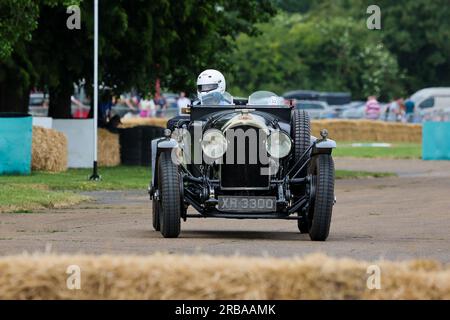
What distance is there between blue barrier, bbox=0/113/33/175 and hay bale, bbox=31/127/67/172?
140 centimetres

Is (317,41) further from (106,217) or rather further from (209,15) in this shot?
(106,217)

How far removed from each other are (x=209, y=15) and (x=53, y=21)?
3.97 m

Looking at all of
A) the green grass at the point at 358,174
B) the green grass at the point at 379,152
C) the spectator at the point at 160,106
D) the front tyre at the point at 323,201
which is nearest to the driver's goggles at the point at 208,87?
the front tyre at the point at 323,201

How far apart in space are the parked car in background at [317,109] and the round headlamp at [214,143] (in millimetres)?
53015

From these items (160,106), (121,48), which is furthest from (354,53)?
(121,48)

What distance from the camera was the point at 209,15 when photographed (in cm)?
3369

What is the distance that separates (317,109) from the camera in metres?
72.6

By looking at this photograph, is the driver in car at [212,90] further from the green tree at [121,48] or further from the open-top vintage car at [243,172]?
the green tree at [121,48]

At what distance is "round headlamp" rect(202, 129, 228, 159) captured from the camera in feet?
47.3

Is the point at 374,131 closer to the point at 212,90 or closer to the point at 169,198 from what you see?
the point at 212,90

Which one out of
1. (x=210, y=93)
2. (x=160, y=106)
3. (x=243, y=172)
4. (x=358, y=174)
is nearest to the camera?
(x=243, y=172)

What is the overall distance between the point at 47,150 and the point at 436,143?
16.7 metres
